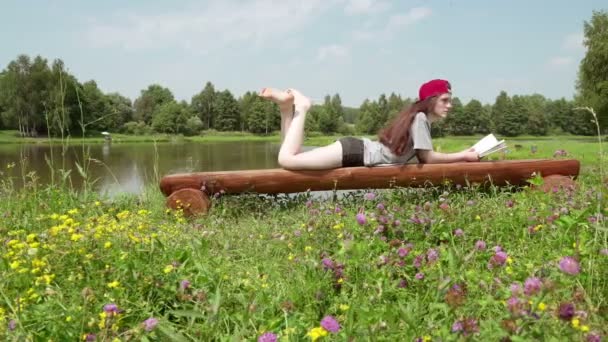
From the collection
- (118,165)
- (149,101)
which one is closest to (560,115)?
(149,101)

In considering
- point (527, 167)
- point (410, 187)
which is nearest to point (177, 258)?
point (410, 187)

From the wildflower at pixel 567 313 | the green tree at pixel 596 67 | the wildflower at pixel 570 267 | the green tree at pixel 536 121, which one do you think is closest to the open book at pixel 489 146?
the wildflower at pixel 570 267

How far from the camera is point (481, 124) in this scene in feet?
287

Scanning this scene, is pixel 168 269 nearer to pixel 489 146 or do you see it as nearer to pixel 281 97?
pixel 281 97

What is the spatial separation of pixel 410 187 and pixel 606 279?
2.92 metres

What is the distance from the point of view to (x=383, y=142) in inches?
199

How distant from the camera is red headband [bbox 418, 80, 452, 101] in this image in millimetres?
4949

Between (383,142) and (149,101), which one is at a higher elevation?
(149,101)

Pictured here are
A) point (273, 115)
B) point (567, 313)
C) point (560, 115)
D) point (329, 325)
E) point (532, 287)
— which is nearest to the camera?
point (567, 313)

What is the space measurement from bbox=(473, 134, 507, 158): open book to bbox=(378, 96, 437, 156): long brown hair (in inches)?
29.6

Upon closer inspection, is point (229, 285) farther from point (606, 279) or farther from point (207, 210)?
point (207, 210)

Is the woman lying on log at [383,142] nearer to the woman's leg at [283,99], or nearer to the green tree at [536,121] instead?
the woman's leg at [283,99]

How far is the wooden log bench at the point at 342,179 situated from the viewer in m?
4.77

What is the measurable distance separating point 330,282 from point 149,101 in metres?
96.4
